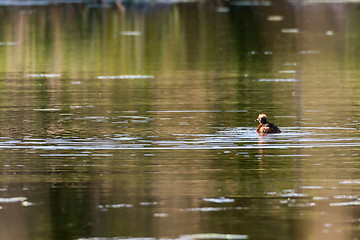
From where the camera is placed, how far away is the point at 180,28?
51469mm

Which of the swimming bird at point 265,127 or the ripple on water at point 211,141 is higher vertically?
the swimming bird at point 265,127

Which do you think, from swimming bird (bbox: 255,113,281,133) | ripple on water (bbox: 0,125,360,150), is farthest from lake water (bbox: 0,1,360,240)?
swimming bird (bbox: 255,113,281,133)

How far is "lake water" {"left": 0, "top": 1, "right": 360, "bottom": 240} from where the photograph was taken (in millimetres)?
11500

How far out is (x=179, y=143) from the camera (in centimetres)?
1673

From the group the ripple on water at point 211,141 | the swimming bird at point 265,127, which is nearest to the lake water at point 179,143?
the ripple on water at point 211,141

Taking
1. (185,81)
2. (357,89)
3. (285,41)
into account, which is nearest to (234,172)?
(357,89)

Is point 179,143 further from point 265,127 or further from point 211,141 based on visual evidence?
point 265,127

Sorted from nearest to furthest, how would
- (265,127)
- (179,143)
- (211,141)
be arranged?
1. (179,143)
2. (211,141)
3. (265,127)

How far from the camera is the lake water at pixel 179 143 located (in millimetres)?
11500

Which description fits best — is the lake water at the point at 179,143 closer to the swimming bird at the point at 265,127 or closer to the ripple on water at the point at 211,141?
the ripple on water at the point at 211,141

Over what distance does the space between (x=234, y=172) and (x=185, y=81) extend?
13.5 m

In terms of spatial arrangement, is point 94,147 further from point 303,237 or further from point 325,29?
point 325,29

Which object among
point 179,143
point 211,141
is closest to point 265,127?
point 211,141

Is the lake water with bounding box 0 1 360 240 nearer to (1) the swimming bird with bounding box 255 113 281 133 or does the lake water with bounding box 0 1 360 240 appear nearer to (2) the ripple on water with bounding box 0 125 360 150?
(2) the ripple on water with bounding box 0 125 360 150
